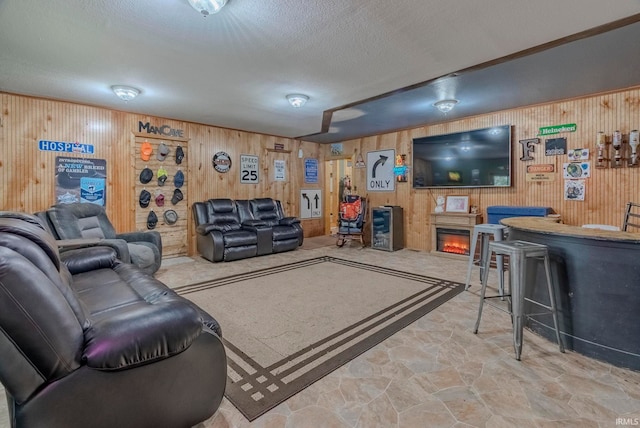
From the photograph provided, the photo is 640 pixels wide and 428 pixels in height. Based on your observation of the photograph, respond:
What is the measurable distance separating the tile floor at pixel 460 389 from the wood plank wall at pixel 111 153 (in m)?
3.66

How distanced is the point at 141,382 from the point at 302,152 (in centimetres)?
638

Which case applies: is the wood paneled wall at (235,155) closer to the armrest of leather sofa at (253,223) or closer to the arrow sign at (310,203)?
the armrest of leather sofa at (253,223)

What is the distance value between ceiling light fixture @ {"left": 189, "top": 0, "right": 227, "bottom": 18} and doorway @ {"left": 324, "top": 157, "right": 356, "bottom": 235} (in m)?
6.12

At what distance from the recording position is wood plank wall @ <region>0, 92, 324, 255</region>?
156 inches

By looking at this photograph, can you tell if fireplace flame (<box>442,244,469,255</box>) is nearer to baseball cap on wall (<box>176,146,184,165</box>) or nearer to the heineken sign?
the heineken sign

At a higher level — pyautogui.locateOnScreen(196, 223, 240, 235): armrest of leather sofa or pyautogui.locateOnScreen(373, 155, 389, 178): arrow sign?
pyautogui.locateOnScreen(373, 155, 389, 178): arrow sign

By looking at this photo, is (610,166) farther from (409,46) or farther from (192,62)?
(192,62)

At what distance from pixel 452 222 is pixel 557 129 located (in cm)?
193

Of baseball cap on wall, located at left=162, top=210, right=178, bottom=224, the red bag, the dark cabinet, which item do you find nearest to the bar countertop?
the dark cabinet

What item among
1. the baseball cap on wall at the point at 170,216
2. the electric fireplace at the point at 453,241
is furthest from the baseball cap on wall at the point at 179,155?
the electric fireplace at the point at 453,241

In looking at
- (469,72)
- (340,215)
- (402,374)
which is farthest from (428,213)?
(402,374)

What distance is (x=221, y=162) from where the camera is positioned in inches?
231

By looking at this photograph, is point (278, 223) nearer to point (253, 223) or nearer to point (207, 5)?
point (253, 223)

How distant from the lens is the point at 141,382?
1254mm
